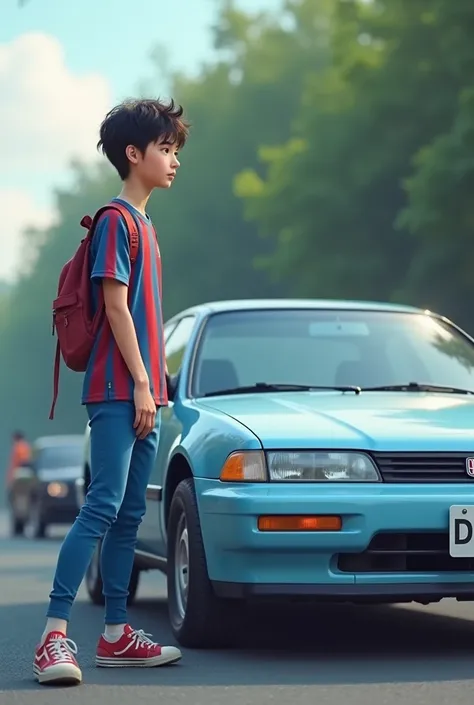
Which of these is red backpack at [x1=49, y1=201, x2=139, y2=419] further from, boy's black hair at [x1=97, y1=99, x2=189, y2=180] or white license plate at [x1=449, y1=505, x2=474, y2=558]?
white license plate at [x1=449, y1=505, x2=474, y2=558]

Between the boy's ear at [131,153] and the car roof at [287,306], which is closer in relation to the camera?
the boy's ear at [131,153]

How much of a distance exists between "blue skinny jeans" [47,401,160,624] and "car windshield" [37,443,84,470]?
1920 centimetres

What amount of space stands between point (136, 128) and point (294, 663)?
2.10 m

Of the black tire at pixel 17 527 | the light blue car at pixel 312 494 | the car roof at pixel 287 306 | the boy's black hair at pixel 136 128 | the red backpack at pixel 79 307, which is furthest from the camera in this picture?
the black tire at pixel 17 527

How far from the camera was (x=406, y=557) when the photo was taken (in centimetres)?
643

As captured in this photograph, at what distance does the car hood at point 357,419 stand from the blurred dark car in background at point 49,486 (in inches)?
656

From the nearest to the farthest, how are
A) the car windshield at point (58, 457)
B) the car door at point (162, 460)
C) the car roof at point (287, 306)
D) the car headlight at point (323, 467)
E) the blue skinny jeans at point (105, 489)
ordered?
the blue skinny jeans at point (105, 489), the car headlight at point (323, 467), the car door at point (162, 460), the car roof at point (287, 306), the car windshield at point (58, 457)

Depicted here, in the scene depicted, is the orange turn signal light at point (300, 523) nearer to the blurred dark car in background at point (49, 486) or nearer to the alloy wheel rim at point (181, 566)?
the alloy wheel rim at point (181, 566)

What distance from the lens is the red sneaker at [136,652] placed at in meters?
6.32

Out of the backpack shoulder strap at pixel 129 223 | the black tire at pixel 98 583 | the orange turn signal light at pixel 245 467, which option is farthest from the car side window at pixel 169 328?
the backpack shoulder strap at pixel 129 223

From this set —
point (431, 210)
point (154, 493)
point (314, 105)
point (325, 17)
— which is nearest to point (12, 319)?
point (325, 17)

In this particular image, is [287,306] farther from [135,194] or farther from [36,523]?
[36,523]

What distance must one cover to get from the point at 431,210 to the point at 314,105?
10852mm

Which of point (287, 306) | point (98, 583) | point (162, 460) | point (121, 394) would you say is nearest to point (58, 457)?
point (98, 583)
